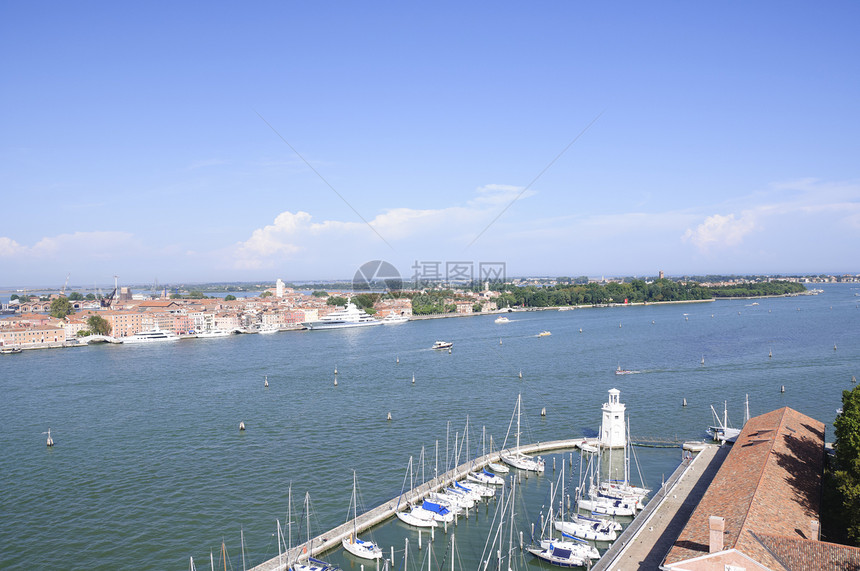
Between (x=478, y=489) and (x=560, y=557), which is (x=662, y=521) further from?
(x=478, y=489)

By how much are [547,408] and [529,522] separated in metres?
8.31

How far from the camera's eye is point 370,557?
29.8ft

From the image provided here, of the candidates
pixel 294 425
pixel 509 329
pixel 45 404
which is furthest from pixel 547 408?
pixel 509 329

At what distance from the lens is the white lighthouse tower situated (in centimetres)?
1395

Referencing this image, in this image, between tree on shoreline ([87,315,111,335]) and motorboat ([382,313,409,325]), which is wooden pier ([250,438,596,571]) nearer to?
tree on shoreline ([87,315,111,335])

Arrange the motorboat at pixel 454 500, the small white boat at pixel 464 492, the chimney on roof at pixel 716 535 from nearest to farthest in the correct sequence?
the chimney on roof at pixel 716 535
the motorboat at pixel 454 500
the small white boat at pixel 464 492

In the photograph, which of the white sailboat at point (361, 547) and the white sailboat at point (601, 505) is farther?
the white sailboat at point (601, 505)

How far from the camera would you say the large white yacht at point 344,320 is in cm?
5434

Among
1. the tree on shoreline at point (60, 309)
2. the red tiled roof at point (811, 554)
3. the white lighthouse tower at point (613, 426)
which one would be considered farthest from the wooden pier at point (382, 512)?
the tree on shoreline at point (60, 309)

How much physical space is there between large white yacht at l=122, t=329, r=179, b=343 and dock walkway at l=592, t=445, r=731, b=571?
4183cm

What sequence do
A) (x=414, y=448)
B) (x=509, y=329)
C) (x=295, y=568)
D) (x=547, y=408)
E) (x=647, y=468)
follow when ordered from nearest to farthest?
1. (x=295, y=568)
2. (x=647, y=468)
3. (x=414, y=448)
4. (x=547, y=408)
5. (x=509, y=329)

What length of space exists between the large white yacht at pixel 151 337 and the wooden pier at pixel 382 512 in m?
38.0

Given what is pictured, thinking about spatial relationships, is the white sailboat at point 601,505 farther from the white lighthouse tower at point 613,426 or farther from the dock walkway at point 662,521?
the white lighthouse tower at point 613,426

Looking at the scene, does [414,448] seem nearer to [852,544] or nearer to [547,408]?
[547,408]
